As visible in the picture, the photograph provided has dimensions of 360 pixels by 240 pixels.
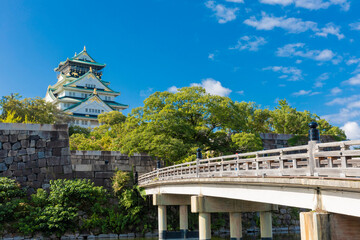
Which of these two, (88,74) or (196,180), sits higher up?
(88,74)

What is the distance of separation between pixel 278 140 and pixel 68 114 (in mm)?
41457

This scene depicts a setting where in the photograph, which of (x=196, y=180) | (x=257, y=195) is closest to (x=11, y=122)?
(x=196, y=180)

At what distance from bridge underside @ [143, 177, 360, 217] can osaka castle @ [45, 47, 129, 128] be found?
192 feet

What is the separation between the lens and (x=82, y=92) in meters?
81.4

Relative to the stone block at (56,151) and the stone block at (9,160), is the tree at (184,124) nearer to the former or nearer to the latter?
the stone block at (56,151)

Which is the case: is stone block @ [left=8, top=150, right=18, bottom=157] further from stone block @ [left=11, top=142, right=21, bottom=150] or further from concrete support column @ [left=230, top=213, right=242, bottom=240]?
concrete support column @ [left=230, top=213, right=242, bottom=240]

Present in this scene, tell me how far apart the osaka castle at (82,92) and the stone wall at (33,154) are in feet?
129

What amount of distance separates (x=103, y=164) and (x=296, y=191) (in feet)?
81.8

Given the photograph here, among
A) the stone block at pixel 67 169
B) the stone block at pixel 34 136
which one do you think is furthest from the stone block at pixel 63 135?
the stone block at pixel 67 169

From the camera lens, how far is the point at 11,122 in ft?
106

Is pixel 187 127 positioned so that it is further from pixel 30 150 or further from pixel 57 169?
pixel 30 150

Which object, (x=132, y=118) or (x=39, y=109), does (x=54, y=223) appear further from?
(x=39, y=109)

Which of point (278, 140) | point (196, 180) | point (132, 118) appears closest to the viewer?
point (196, 180)

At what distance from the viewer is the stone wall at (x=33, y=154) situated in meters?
30.6
